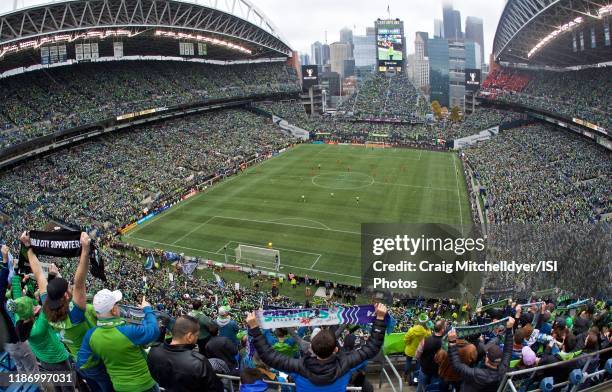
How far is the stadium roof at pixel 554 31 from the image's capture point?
50000 millimetres

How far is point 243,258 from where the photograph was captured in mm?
33750

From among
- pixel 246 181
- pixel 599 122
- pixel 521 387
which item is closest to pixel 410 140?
pixel 599 122

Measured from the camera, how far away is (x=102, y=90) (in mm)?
63312

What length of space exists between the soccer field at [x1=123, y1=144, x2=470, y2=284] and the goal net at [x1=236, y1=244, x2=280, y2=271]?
500mm

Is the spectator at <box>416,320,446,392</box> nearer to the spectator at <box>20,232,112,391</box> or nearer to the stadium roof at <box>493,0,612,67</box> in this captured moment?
the spectator at <box>20,232,112,391</box>

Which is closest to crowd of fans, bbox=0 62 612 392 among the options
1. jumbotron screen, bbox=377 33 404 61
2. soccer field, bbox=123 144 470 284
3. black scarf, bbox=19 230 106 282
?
black scarf, bbox=19 230 106 282

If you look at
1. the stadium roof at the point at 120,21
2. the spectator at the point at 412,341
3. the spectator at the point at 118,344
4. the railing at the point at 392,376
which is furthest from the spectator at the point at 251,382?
the stadium roof at the point at 120,21

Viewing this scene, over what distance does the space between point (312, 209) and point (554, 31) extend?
41968 millimetres

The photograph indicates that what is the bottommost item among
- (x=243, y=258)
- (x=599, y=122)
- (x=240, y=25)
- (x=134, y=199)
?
(x=243, y=258)

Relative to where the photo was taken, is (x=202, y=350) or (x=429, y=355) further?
(x=202, y=350)

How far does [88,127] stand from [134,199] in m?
17.1

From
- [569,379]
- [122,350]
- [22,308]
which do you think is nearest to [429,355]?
[569,379]

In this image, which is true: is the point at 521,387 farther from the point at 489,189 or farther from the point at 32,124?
the point at 32,124

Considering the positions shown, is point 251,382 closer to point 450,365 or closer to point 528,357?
point 450,365
